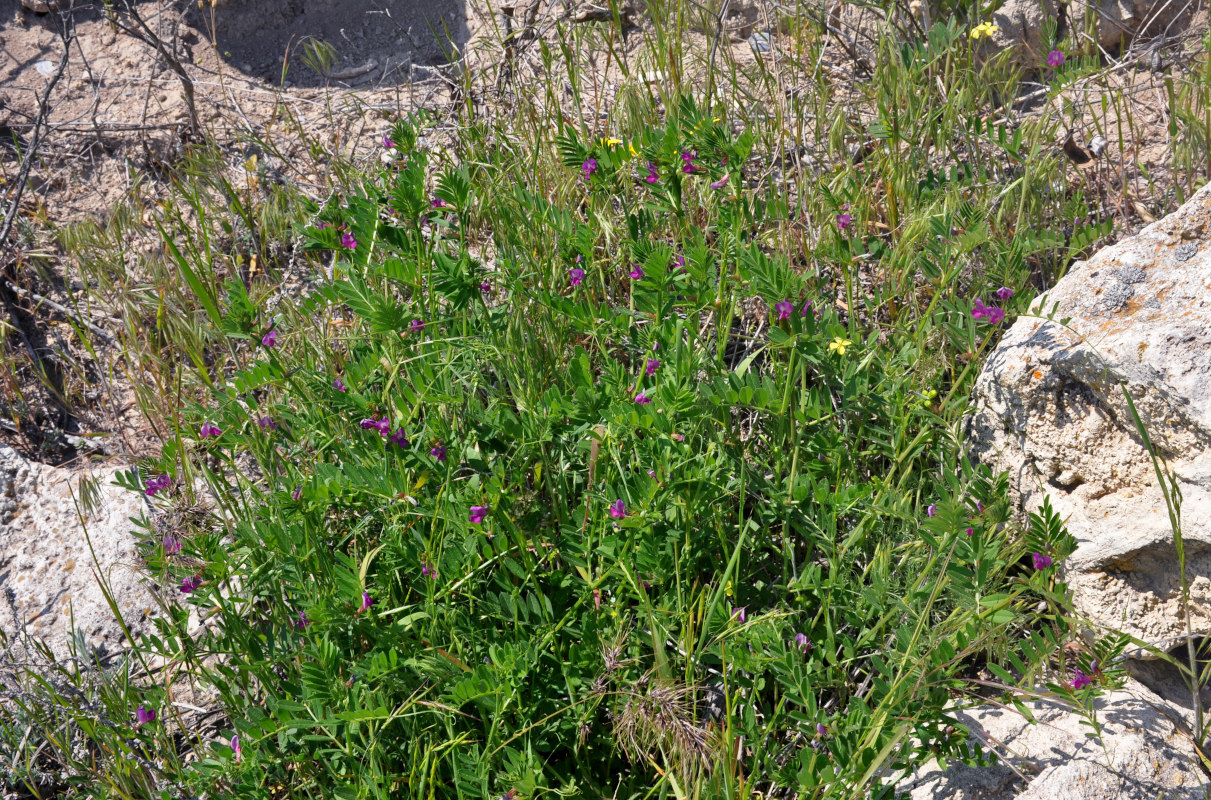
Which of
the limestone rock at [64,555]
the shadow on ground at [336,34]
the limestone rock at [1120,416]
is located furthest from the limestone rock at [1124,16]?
the limestone rock at [64,555]

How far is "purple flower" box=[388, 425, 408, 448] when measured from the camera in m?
2.08

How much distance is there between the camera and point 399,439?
82.3 inches

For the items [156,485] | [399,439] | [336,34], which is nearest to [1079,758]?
[399,439]

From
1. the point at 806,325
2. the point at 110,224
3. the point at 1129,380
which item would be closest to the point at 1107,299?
the point at 1129,380

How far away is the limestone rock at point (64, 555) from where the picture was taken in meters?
2.49

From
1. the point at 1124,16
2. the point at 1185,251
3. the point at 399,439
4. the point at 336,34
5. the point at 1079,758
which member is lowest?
the point at 1079,758

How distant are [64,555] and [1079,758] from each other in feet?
8.75

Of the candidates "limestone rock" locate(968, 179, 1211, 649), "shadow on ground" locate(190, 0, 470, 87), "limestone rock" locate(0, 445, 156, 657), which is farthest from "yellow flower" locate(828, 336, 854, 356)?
"shadow on ground" locate(190, 0, 470, 87)

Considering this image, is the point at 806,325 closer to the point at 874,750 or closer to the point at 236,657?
the point at 874,750

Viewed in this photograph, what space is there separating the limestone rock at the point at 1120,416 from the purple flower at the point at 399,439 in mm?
1428

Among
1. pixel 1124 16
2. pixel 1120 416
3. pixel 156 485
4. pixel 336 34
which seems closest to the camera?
pixel 1120 416

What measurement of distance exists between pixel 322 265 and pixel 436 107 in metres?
0.93

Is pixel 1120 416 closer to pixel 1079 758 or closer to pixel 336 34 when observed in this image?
pixel 1079 758

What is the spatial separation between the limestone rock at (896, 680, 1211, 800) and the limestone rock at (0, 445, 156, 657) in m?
2.10
